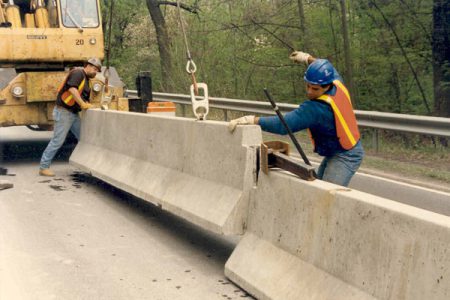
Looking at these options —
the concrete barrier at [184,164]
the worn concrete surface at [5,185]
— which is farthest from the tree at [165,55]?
the worn concrete surface at [5,185]

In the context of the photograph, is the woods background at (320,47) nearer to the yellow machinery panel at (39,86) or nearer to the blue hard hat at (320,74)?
the yellow machinery panel at (39,86)

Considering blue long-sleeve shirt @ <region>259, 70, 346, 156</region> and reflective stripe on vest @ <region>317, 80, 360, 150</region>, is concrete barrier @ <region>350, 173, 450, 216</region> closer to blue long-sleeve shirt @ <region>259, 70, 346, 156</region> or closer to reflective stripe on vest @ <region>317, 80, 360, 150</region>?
reflective stripe on vest @ <region>317, 80, 360, 150</region>

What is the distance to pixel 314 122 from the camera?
575cm

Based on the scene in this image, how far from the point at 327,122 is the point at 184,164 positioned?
5.91 ft

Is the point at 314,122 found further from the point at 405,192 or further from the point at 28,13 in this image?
the point at 28,13

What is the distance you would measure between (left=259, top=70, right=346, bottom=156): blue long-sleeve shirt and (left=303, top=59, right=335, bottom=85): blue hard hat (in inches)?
3.9

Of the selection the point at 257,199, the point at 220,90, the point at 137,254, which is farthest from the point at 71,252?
the point at 220,90

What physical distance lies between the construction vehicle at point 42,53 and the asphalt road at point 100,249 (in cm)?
251

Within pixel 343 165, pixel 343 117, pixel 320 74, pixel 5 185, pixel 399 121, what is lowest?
pixel 5 185

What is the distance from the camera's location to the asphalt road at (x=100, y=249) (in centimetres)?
543

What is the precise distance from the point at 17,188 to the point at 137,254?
4.02m

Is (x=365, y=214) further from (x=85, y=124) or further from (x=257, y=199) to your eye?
(x=85, y=124)

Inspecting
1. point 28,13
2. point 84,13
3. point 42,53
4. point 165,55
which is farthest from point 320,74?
point 165,55

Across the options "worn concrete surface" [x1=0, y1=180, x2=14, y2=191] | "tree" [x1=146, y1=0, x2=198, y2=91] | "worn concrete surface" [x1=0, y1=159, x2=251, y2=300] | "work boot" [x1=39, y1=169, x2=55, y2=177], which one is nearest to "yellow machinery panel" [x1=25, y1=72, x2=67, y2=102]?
"work boot" [x1=39, y1=169, x2=55, y2=177]
